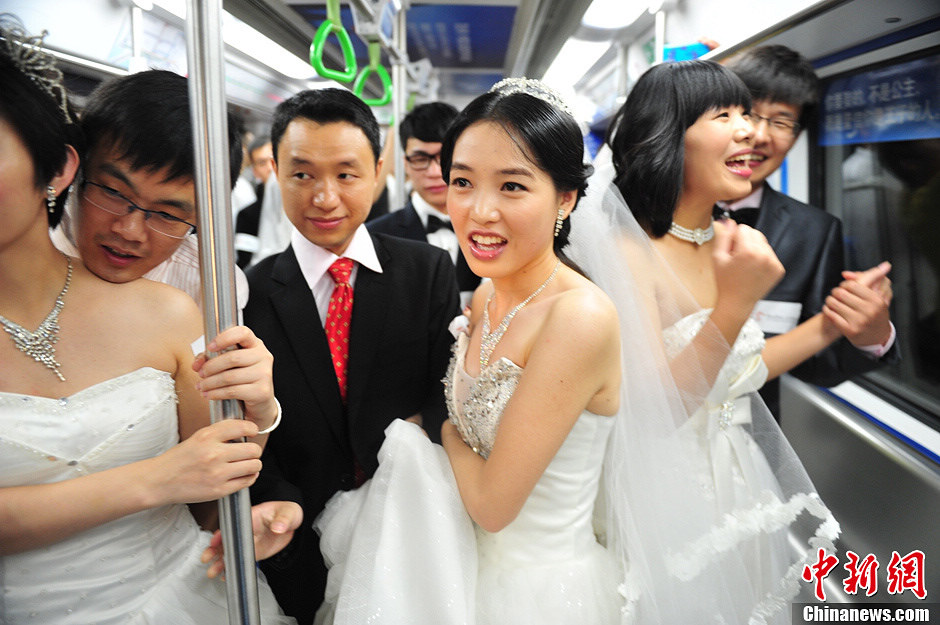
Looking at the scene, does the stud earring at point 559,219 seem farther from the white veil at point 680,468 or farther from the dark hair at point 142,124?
the dark hair at point 142,124

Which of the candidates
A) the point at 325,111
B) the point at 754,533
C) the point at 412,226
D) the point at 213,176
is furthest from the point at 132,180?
the point at 412,226

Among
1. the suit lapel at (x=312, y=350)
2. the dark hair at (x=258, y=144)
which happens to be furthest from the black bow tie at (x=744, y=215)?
the dark hair at (x=258, y=144)

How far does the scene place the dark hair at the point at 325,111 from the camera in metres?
1.56

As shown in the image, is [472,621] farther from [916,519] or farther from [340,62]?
[340,62]

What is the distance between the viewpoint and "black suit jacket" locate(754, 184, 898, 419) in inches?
75.0

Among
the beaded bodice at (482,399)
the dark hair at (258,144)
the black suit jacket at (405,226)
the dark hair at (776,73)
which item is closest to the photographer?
the beaded bodice at (482,399)

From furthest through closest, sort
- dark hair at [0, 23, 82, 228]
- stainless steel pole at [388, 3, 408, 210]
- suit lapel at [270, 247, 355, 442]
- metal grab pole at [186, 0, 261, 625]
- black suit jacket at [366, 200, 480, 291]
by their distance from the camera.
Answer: stainless steel pole at [388, 3, 408, 210], black suit jacket at [366, 200, 480, 291], suit lapel at [270, 247, 355, 442], dark hair at [0, 23, 82, 228], metal grab pole at [186, 0, 261, 625]

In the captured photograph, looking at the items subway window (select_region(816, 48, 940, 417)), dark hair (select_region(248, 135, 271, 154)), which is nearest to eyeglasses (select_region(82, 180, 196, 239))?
subway window (select_region(816, 48, 940, 417))

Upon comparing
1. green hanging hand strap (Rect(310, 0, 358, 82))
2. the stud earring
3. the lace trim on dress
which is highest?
green hanging hand strap (Rect(310, 0, 358, 82))

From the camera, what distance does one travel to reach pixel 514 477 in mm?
1157

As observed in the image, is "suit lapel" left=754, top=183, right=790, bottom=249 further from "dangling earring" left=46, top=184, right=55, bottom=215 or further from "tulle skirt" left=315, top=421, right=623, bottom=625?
"dangling earring" left=46, top=184, right=55, bottom=215

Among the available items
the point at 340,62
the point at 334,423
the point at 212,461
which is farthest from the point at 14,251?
the point at 340,62

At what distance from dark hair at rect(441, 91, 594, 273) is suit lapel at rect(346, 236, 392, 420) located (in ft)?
1.62

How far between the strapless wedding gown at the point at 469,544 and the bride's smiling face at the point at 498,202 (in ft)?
0.81
